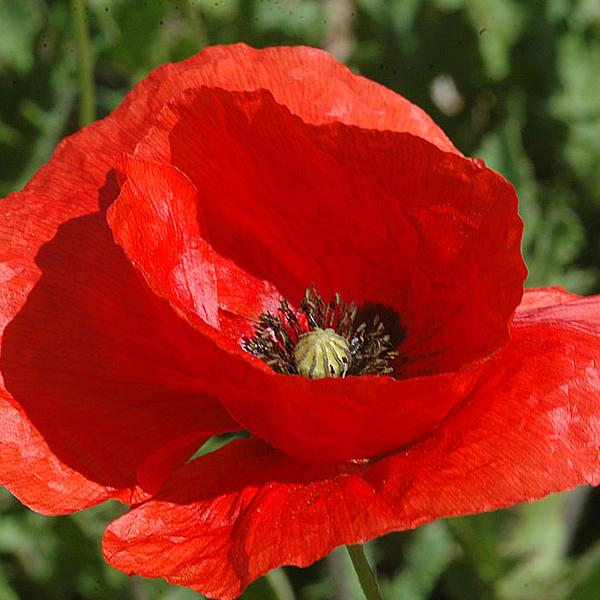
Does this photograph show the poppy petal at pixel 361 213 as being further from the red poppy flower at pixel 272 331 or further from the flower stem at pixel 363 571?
the flower stem at pixel 363 571

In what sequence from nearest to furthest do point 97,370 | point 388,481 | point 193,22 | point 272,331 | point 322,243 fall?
point 388,481 < point 97,370 < point 322,243 < point 272,331 < point 193,22

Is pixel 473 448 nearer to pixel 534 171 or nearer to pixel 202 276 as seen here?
pixel 202 276

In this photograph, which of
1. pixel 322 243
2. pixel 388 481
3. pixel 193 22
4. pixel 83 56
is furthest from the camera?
pixel 193 22

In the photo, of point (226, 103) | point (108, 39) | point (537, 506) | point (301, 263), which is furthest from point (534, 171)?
point (226, 103)

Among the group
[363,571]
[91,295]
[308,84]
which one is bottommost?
[363,571]

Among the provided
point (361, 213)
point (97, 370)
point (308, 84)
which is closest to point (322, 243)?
point (361, 213)

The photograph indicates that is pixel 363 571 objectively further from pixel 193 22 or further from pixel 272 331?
pixel 193 22

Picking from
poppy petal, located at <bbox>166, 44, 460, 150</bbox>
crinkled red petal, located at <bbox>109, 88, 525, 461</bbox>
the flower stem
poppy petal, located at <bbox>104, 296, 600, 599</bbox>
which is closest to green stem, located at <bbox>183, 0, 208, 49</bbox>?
poppy petal, located at <bbox>166, 44, 460, 150</bbox>

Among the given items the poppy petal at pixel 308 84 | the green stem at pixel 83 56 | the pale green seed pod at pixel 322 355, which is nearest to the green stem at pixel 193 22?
the green stem at pixel 83 56
